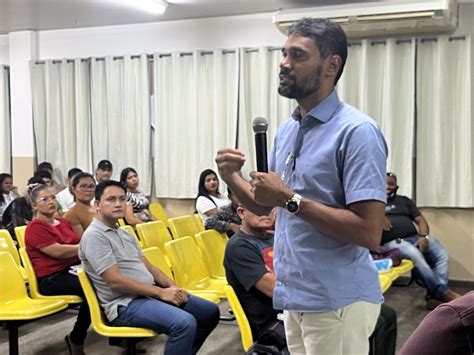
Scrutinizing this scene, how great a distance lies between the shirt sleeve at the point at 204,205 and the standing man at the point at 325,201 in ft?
14.3

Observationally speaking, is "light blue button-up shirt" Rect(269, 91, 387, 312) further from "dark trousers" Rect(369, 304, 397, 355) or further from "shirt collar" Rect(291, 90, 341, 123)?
"dark trousers" Rect(369, 304, 397, 355)

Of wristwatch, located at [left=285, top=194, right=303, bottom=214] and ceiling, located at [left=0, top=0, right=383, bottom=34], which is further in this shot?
ceiling, located at [left=0, top=0, right=383, bottom=34]

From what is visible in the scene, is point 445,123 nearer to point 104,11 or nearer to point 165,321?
point 104,11

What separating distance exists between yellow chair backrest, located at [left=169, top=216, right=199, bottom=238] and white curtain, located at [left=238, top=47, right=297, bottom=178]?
4.39ft

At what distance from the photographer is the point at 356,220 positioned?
4.69ft

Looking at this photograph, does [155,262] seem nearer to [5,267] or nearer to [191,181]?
[5,267]

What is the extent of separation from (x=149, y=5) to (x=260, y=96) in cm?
151

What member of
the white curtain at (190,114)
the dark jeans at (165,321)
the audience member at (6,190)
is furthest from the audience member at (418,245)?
the audience member at (6,190)

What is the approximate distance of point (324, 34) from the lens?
4.98 ft

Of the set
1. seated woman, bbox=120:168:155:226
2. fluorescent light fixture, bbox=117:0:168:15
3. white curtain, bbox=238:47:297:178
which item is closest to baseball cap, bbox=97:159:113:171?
seated woman, bbox=120:168:155:226

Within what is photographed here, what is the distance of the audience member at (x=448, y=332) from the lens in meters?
0.68

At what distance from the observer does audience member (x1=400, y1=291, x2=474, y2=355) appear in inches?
26.6

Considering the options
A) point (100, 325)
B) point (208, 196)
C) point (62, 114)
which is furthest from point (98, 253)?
point (62, 114)

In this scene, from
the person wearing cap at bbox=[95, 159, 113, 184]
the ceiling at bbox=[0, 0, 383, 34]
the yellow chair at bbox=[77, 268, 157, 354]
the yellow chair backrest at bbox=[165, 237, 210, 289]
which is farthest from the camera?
the person wearing cap at bbox=[95, 159, 113, 184]
